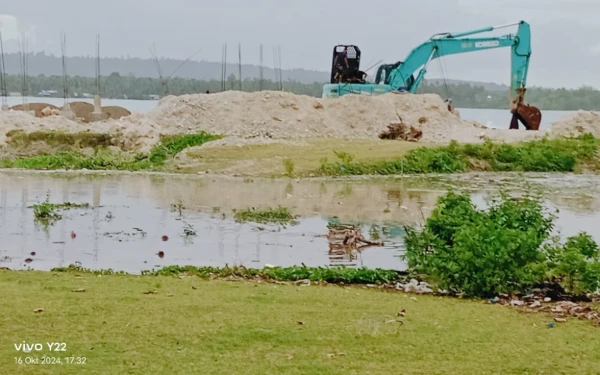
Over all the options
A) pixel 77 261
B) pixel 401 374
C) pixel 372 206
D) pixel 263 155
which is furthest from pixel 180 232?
pixel 263 155

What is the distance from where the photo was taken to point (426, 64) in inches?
1561

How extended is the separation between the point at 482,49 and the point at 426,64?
8.39ft

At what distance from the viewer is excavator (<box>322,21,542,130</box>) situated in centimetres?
3822

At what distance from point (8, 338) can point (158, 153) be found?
2056 cm

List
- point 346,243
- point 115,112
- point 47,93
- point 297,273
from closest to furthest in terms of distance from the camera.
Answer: point 297,273 < point 346,243 < point 115,112 < point 47,93

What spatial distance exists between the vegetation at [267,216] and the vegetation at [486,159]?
27.7ft

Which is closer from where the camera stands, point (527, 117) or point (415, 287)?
point (415, 287)

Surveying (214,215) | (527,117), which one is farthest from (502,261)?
(527,117)

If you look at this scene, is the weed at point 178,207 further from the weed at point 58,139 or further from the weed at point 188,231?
the weed at point 58,139

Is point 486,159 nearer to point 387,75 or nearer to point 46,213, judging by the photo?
point 387,75

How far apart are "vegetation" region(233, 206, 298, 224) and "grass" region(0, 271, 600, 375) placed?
264 inches

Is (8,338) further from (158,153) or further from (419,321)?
(158,153)

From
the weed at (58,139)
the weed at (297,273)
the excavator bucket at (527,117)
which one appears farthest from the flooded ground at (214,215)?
the excavator bucket at (527,117)
